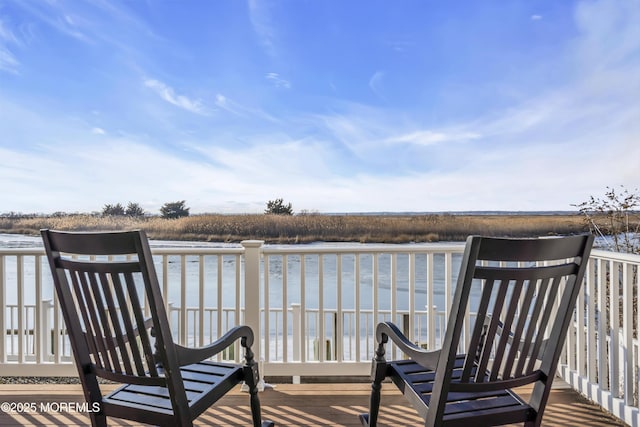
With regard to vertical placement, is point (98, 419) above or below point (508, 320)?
below

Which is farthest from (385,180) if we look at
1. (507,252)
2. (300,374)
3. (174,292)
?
(507,252)

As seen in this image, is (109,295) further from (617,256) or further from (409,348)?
(617,256)

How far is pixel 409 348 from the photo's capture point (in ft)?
4.91

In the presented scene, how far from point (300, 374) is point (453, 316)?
67.2 inches

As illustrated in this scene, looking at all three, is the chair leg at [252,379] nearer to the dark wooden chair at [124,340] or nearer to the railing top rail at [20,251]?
the dark wooden chair at [124,340]

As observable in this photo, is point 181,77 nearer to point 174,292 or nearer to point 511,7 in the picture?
point 174,292

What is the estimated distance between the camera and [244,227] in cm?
537

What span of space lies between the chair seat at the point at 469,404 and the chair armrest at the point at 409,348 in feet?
0.38

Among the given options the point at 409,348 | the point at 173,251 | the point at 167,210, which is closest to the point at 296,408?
the point at 409,348

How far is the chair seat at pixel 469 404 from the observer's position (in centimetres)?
135

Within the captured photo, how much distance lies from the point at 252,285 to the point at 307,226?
2794mm

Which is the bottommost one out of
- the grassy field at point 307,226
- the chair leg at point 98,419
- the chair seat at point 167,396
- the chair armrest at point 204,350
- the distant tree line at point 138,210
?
the chair leg at point 98,419

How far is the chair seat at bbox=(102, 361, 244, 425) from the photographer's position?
1.39 metres

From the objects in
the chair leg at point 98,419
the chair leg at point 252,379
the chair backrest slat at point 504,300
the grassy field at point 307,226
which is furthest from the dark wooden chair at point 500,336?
the grassy field at point 307,226
